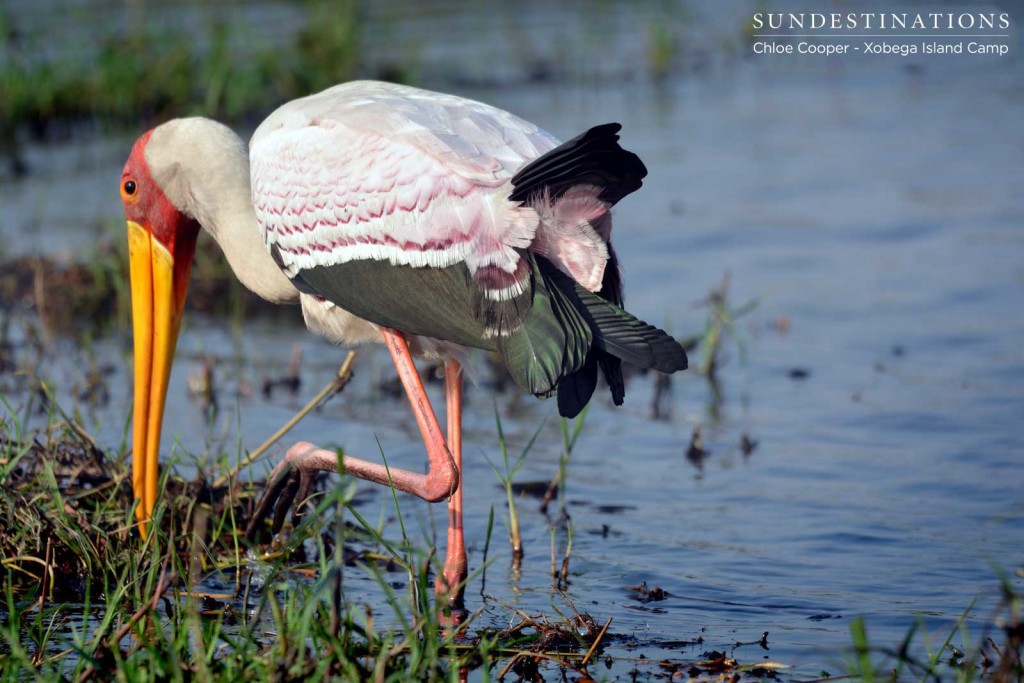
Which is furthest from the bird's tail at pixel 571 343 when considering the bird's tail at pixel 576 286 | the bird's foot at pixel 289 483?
the bird's foot at pixel 289 483

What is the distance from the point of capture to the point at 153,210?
4531mm

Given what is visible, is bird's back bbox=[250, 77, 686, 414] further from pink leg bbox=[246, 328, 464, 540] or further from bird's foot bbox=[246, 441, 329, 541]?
bird's foot bbox=[246, 441, 329, 541]

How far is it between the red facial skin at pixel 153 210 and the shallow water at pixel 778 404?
0.59 m

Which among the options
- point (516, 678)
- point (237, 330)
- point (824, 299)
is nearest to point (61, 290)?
point (237, 330)

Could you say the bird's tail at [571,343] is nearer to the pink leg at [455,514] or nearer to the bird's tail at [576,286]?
the bird's tail at [576,286]

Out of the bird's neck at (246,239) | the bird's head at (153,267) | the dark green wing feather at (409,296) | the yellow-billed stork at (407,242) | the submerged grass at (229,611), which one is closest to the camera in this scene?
the submerged grass at (229,611)

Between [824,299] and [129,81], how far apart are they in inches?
Answer: 203

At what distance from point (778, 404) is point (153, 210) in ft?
8.50

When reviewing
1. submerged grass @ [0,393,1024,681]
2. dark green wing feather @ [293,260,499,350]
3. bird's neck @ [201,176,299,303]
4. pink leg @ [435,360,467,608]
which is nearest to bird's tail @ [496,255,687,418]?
dark green wing feather @ [293,260,499,350]

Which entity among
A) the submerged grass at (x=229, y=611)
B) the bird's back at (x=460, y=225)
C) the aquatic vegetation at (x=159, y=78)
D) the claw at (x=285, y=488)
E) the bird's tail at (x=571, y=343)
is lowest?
the submerged grass at (x=229, y=611)

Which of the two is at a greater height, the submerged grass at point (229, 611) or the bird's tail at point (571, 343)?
the bird's tail at point (571, 343)

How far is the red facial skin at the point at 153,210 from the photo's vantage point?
14.8 ft

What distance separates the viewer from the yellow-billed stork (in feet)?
11.9

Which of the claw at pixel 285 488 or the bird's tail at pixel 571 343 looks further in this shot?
the claw at pixel 285 488
